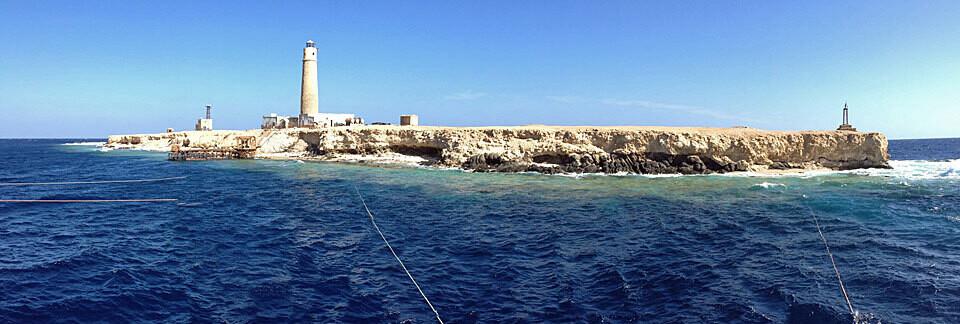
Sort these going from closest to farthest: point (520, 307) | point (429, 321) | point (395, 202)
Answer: point (429, 321) < point (520, 307) < point (395, 202)

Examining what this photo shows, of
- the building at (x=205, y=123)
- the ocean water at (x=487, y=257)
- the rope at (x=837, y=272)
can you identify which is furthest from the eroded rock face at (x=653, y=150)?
the building at (x=205, y=123)

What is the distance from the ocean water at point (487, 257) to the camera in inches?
358

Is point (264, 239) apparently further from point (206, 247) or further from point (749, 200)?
point (749, 200)

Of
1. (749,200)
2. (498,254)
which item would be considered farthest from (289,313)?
(749,200)

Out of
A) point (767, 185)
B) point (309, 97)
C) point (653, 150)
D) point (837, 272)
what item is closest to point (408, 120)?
point (309, 97)

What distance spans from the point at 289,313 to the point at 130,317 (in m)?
2.63

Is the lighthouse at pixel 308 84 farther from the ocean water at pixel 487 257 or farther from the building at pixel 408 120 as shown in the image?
the ocean water at pixel 487 257

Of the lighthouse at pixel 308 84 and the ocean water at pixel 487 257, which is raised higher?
the lighthouse at pixel 308 84

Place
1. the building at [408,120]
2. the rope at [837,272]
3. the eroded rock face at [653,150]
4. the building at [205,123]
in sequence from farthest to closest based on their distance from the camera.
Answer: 1. the building at [205,123]
2. the building at [408,120]
3. the eroded rock face at [653,150]
4. the rope at [837,272]

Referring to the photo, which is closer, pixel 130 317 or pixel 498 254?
pixel 130 317

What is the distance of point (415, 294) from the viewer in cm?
984

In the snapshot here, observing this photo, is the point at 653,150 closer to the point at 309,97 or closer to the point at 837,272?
the point at 837,272

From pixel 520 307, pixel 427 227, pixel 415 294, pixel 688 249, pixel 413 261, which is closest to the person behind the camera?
pixel 520 307

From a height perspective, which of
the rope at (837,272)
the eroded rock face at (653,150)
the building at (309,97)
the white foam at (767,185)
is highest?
the building at (309,97)
